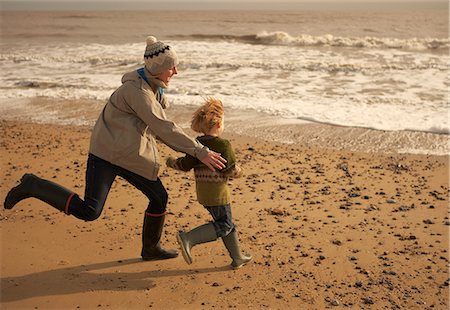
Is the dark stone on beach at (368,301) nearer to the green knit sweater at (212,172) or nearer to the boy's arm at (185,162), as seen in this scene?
the green knit sweater at (212,172)

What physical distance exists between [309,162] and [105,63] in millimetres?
11383

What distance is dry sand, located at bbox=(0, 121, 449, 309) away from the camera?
12.4ft

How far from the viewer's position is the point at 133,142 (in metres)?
3.72

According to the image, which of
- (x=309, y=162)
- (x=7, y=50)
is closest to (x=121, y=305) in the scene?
(x=309, y=162)

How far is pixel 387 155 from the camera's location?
6.96 metres

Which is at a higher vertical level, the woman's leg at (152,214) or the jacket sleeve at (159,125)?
the jacket sleeve at (159,125)

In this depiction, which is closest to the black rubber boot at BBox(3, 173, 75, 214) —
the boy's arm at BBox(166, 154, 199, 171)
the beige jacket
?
the beige jacket

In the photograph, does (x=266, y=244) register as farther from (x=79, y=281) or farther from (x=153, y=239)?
(x=79, y=281)

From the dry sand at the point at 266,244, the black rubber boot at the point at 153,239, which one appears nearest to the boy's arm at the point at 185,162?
the black rubber boot at the point at 153,239

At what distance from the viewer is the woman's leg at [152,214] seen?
3.90m

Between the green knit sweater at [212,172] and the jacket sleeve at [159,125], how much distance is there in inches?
7.3

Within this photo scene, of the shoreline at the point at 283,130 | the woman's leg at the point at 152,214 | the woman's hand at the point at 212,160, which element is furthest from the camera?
the shoreline at the point at 283,130

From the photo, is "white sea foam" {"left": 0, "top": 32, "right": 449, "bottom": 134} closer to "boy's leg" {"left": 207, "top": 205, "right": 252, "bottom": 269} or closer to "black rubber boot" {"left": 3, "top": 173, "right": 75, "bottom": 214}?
"boy's leg" {"left": 207, "top": 205, "right": 252, "bottom": 269}

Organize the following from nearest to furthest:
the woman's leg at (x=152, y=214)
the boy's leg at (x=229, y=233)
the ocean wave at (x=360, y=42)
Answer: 1. the woman's leg at (x=152, y=214)
2. the boy's leg at (x=229, y=233)
3. the ocean wave at (x=360, y=42)
